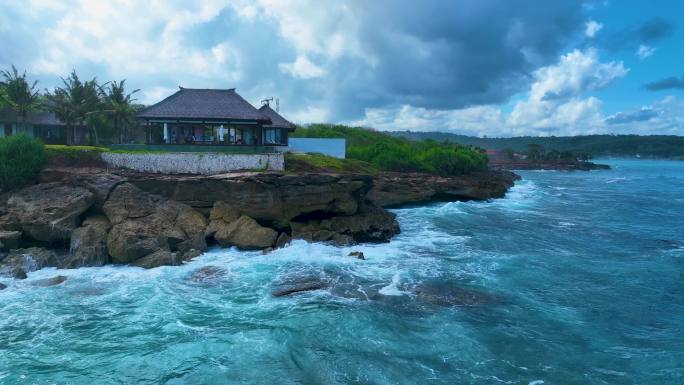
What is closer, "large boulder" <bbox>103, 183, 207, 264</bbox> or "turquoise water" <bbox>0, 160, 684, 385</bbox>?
"turquoise water" <bbox>0, 160, 684, 385</bbox>

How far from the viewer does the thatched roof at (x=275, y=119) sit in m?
43.0

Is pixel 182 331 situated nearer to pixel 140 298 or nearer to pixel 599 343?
pixel 140 298

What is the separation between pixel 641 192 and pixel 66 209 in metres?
73.4

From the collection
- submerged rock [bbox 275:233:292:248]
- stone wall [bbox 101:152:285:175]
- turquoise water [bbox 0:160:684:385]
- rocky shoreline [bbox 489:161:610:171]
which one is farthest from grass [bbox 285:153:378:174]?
rocky shoreline [bbox 489:161:610:171]

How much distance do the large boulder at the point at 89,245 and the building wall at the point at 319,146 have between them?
2222cm

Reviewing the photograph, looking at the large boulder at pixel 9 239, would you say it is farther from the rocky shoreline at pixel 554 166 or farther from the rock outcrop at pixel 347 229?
the rocky shoreline at pixel 554 166

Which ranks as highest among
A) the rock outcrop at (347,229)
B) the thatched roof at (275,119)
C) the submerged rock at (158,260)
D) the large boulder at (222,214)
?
the thatched roof at (275,119)

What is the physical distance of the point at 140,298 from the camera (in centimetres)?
1972

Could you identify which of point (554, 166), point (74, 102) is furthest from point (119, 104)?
point (554, 166)

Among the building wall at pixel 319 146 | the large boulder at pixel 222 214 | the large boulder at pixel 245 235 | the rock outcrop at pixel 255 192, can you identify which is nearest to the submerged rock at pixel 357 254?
the large boulder at pixel 245 235

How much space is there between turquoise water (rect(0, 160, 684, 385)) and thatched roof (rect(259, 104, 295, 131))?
17.7 metres

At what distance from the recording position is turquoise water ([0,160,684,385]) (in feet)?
45.6

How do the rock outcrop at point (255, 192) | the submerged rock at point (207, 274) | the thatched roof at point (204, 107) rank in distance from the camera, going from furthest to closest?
the thatched roof at point (204, 107)
the rock outcrop at point (255, 192)
the submerged rock at point (207, 274)

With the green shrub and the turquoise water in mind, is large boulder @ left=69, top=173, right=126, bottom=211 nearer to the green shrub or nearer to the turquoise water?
the green shrub
